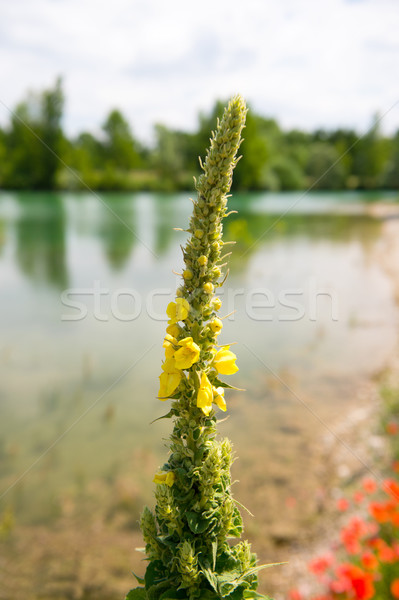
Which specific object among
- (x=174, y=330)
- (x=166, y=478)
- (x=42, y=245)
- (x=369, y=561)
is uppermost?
(x=174, y=330)

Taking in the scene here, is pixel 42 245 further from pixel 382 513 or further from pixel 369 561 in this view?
pixel 369 561

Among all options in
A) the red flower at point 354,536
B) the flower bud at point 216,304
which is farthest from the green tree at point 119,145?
the flower bud at point 216,304

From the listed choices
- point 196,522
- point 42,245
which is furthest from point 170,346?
point 42,245

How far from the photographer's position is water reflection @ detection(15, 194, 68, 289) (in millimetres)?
19938

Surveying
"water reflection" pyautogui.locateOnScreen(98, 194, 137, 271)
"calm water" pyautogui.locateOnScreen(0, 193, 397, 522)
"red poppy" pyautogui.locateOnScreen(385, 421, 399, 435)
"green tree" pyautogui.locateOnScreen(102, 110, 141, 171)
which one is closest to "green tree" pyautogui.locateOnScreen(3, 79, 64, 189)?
"green tree" pyautogui.locateOnScreen(102, 110, 141, 171)

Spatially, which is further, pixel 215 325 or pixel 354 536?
pixel 354 536

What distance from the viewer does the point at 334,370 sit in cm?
1068

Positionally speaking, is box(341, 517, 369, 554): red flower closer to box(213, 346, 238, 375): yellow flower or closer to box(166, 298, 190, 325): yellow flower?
box(213, 346, 238, 375): yellow flower

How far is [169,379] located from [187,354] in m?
0.11

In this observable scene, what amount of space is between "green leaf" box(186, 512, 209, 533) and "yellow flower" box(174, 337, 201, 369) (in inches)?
20.2

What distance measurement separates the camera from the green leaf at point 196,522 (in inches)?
57.6

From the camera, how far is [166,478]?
153 cm

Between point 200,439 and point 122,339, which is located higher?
point 200,439

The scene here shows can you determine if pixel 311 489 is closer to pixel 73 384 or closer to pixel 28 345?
pixel 73 384
